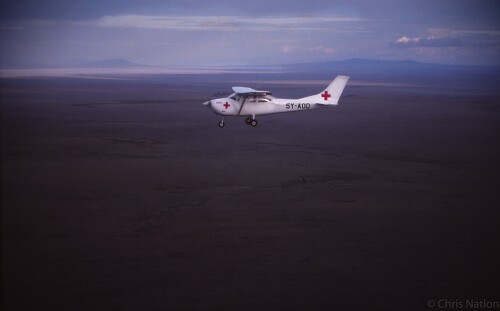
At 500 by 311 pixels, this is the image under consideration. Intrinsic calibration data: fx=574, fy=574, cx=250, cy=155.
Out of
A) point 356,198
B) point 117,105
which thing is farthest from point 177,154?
point 117,105

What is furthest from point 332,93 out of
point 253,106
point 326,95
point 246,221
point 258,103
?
point 246,221

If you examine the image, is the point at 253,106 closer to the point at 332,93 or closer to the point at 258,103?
the point at 258,103

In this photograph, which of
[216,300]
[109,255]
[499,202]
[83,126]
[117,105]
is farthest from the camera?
[117,105]

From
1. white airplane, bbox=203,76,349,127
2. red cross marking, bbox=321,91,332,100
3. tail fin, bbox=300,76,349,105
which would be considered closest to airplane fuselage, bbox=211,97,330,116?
white airplane, bbox=203,76,349,127

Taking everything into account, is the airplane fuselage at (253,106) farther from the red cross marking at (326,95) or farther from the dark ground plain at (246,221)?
the dark ground plain at (246,221)

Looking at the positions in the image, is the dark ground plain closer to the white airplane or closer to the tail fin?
the white airplane

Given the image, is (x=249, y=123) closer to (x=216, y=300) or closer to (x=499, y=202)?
(x=499, y=202)
